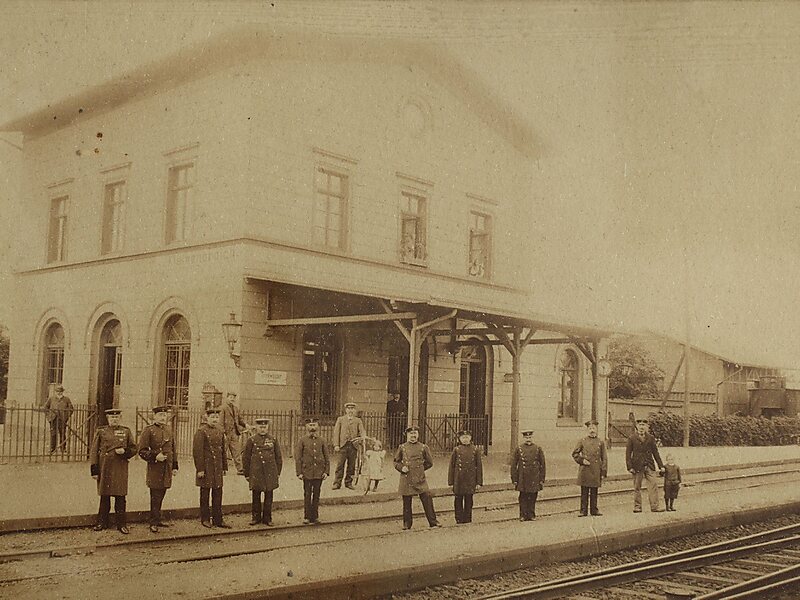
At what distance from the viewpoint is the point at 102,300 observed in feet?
64.3

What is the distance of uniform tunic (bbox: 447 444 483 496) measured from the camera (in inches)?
470

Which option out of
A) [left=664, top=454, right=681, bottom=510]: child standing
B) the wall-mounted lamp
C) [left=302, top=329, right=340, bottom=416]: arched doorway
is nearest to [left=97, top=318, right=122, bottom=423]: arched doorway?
the wall-mounted lamp

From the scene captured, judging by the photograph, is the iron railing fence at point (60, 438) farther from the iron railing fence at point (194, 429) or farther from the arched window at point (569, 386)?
the arched window at point (569, 386)

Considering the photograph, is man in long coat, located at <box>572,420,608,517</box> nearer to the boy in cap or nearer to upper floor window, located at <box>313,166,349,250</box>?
the boy in cap

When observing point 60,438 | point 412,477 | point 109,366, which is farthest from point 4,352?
point 412,477

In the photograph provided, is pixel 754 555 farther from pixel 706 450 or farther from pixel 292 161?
pixel 706 450

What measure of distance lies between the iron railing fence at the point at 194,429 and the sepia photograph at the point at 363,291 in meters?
0.11

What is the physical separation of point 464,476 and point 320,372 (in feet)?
A: 25.8

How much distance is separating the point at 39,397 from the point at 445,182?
1144 centimetres

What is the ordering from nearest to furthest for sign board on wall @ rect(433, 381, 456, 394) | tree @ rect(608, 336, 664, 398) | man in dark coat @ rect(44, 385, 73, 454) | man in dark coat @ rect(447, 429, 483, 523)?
man in dark coat @ rect(447, 429, 483, 523) → man in dark coat @ rect(44, 385, 73, 454) → sign board on wall @ rect(433, 381, 456, 394) → tree @ rect(608, 336, 664, 398)

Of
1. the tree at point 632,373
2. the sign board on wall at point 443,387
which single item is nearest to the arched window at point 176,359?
the sign board on wall at point 443,387

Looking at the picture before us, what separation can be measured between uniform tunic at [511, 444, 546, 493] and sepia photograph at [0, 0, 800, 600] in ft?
0.15

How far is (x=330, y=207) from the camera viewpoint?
19.5 meters

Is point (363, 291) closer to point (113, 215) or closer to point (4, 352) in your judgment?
point (113, 215)
